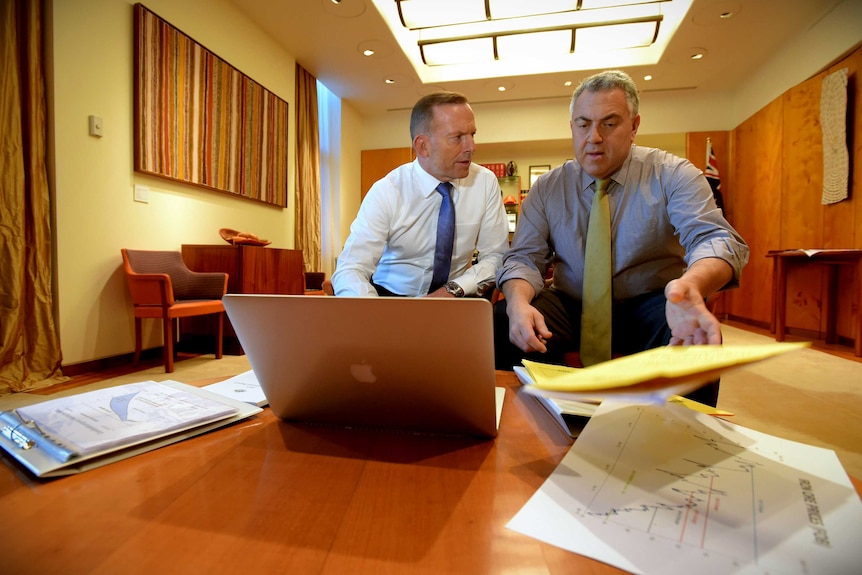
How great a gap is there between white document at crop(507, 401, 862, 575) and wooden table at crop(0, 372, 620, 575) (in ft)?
0.09

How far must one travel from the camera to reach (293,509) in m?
0.39

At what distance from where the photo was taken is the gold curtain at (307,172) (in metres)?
4.45

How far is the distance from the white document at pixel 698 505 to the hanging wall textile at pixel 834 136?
3.92m

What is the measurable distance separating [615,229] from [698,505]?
44.4 inches

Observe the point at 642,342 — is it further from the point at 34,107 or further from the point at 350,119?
the point at 350,119

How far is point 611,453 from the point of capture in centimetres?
47

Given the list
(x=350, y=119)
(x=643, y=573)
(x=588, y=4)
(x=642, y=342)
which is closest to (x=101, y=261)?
(x=642, y=342)

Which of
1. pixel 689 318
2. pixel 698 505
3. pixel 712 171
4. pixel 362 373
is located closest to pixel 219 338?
pixel 362 373

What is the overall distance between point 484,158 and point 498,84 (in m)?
1.34

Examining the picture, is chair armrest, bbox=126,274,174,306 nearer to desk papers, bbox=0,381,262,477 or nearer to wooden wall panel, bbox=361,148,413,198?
desk papers, bbox=0,381,262,477

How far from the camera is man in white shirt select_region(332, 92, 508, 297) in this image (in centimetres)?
163

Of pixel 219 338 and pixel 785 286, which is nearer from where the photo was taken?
pixel 219 338

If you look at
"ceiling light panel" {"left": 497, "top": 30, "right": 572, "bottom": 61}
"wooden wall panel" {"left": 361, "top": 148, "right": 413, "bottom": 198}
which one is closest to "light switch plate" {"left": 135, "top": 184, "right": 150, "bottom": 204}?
"wooden wall panel" {"left": 361, "top": 148, "right": 413, "bottom": 198}

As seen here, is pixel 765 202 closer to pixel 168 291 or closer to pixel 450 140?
pixel 450 140
